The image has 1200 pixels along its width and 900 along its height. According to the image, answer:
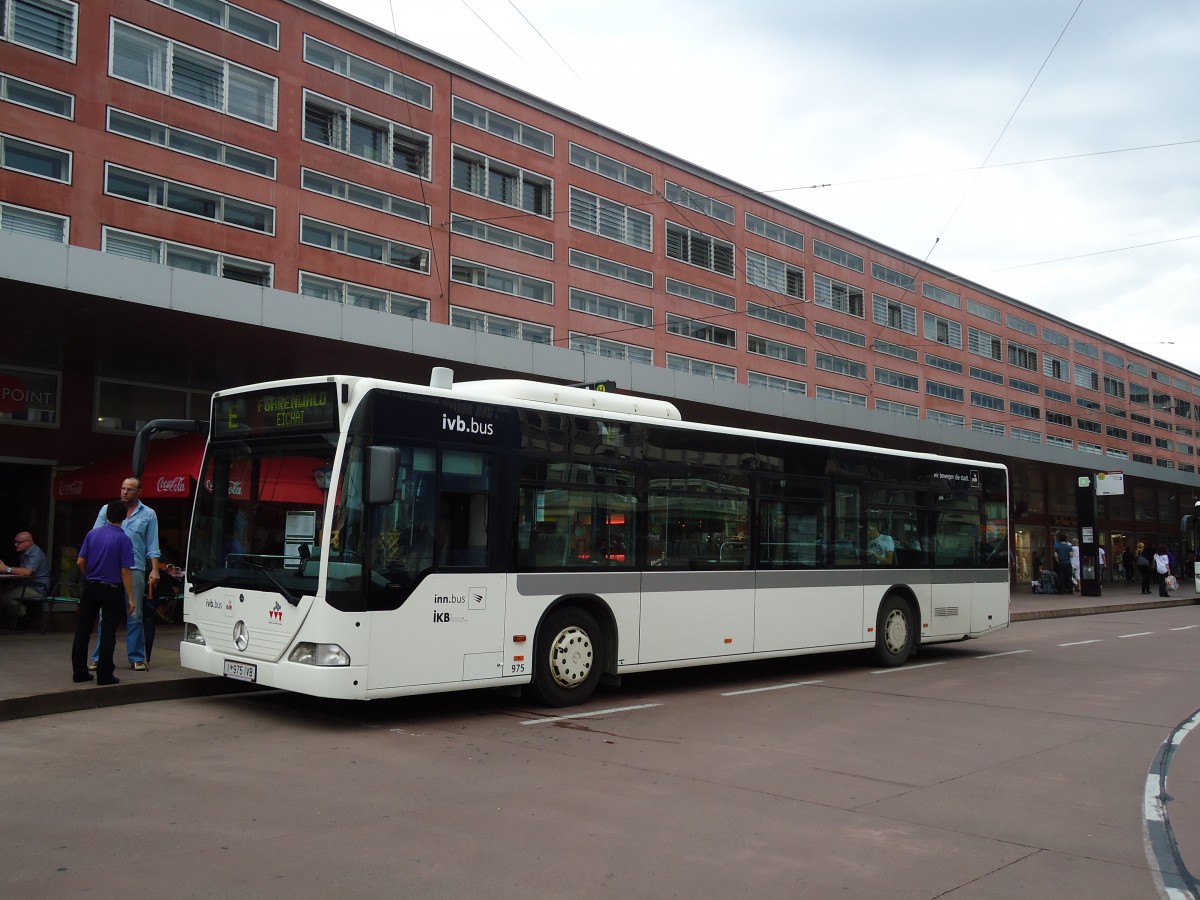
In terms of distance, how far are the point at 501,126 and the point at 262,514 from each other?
30083 mm

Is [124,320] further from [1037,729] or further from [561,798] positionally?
[1037,729]

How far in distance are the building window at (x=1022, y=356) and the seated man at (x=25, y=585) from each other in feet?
202

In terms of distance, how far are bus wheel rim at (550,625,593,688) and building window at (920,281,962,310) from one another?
172ft

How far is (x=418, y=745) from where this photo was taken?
8.22m

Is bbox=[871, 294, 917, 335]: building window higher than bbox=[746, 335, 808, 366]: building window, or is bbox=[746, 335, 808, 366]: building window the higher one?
bbox=[871, 294, 917, 335]: building window

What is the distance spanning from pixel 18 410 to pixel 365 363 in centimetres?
649

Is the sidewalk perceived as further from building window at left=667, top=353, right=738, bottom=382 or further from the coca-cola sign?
building window at left=667, top=353, right=738, bottom=382

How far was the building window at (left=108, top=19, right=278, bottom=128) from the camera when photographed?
26.9m

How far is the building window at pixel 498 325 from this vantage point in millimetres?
34719

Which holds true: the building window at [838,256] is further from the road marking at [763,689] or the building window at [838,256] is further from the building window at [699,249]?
the road marking at [763,689]

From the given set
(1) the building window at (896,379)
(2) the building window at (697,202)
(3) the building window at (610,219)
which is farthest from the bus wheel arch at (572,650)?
(1) the building window at (896,379)

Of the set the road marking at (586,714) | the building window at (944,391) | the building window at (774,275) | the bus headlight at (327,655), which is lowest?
the road marking at (586,714)

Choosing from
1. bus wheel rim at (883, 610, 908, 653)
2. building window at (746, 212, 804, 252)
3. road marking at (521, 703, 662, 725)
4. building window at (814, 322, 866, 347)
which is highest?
building window at (746, 212, 804, 252)

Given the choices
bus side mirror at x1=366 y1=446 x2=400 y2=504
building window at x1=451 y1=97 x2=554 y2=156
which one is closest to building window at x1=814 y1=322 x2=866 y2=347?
building window at x1=451 y1=97 x2=554 y2=156
